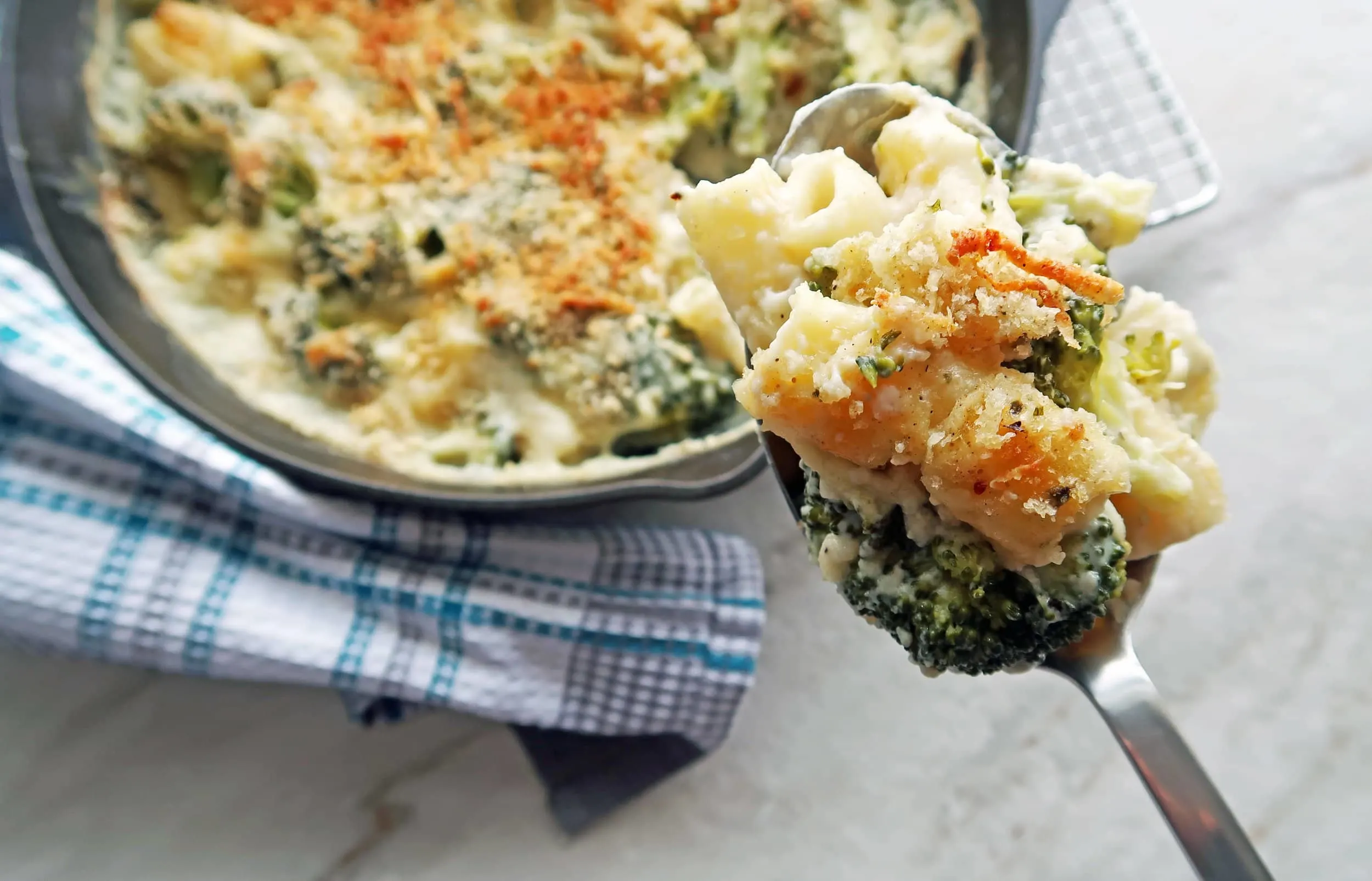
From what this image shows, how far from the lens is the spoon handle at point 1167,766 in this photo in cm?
84

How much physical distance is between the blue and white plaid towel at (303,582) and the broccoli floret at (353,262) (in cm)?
25

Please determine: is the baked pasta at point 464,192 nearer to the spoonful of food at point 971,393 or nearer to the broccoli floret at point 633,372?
the broccoli floret at point 633,372

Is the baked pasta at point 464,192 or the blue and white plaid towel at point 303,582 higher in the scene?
the baked pasta at point 464,192

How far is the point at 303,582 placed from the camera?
4.33 feet

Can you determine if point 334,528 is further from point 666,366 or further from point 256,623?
point 666,366

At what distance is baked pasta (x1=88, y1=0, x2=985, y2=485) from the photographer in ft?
4.32

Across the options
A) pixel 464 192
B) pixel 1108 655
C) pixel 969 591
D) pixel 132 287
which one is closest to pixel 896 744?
pixel 1108 655

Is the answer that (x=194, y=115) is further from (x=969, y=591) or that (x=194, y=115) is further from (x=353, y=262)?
(x=969, y=591)

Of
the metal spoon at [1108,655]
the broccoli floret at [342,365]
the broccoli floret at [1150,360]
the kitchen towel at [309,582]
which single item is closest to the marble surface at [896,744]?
the kitchen towel at [309,582]

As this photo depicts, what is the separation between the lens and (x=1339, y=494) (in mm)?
1529

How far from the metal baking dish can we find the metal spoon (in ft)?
0.87

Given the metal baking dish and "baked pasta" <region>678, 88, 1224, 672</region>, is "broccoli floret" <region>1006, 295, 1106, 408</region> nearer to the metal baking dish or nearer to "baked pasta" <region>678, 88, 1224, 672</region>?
"baked pasta" <region>678, 88, 1224, 672</region>

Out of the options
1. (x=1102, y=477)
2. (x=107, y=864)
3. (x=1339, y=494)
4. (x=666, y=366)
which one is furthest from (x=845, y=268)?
(x=107, y=864)

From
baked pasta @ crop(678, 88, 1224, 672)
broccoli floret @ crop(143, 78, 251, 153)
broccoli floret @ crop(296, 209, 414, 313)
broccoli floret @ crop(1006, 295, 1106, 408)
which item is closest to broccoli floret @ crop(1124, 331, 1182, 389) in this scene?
baked pasta @ crop(678, 88, 1224, 672)
